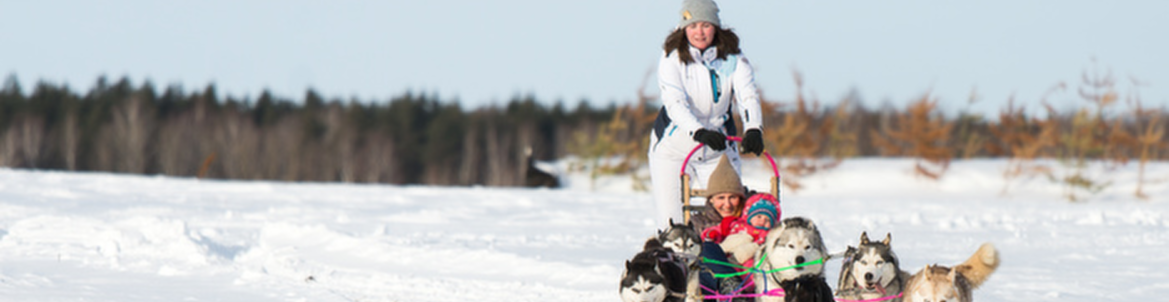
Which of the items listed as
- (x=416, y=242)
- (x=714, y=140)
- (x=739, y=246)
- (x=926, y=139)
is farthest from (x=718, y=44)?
(x=926, y=139)

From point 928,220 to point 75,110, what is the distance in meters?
42.1

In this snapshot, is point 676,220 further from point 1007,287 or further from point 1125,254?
point 1125,254

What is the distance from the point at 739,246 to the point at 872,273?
807mm

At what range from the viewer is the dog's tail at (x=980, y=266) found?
4.48 m

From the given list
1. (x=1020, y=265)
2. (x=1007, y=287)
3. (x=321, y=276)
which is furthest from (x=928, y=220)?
(x=321, y=276)

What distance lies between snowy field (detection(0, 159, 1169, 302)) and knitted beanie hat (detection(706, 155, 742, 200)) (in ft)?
5.97

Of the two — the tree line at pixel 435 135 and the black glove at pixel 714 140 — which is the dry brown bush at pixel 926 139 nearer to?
the tree line at pixel 435 135

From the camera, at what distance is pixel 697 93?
5.52m

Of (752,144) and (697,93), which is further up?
(697,93)

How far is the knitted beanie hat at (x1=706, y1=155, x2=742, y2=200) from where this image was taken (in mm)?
5141

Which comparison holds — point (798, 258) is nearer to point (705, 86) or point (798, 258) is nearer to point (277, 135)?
point (705, 86)

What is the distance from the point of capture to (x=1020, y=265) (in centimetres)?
876

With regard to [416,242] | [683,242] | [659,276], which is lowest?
[416,242]

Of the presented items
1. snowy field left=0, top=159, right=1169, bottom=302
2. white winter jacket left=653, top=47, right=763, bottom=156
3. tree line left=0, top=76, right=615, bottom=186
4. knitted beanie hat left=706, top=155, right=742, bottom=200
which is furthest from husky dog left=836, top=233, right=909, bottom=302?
tree line left=0, top=76, right=615, bottom=186
